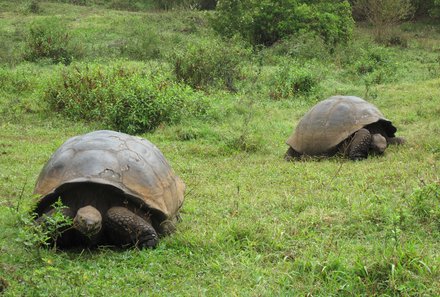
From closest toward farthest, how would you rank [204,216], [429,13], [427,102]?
[204,216] < [427,102] < [429,13]

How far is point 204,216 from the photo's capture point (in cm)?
466

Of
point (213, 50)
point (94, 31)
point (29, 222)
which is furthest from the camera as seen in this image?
point (94, 31)

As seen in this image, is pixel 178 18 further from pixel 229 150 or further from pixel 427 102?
pixel 229 150

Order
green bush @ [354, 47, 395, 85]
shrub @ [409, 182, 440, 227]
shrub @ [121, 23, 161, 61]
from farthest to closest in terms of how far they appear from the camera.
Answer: shrub @ [121, 23, 161, 61] → green bush @ [354, 47, 395, 85] → shrub @ [409, 182, 440, 227]

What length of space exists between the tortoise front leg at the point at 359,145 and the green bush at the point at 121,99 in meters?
3.32

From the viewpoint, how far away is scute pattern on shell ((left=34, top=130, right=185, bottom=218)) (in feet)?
12.6

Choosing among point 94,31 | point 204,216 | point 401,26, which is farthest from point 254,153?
point 401,26

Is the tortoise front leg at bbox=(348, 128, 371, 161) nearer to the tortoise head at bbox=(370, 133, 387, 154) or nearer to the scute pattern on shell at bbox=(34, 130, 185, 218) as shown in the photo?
the tortoise head at bbox=(370, 133, 387, 154)

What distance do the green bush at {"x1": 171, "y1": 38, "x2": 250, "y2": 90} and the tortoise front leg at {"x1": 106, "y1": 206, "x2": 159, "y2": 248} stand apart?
7.72 meters

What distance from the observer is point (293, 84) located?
11.8 metres

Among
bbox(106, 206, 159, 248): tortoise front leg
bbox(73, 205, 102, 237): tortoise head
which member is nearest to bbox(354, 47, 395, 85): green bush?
bbox(106, 206, 159, 248): tortoise front leg

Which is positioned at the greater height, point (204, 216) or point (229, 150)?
point (204, 216)

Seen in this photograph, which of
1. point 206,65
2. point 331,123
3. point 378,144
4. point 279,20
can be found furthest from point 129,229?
point 279,20

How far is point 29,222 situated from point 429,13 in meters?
24.6
